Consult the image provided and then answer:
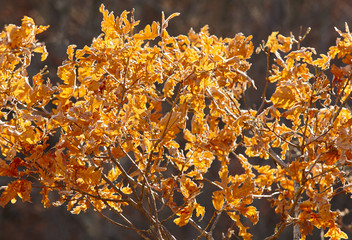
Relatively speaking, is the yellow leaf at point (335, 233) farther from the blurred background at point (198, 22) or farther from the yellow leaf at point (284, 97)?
the blurred background at point (198, 22)

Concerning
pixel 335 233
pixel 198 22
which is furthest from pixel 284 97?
pixel 198 22

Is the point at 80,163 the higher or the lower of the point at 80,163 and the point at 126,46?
the lower

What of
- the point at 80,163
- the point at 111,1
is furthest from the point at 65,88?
the point at 111,1

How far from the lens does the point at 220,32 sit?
8219mm

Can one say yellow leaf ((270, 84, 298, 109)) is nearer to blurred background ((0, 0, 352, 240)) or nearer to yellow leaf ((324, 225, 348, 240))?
yellow leaf ((324, 225, 348, 240))

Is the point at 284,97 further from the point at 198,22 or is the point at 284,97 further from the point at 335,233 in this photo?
the point at 198,22

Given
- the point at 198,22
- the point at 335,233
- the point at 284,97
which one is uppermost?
the point at 198,22

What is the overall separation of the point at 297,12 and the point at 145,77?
25.2 feet

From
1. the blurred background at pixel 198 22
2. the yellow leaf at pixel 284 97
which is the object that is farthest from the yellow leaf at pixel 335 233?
the blurred background at pixel 198 22

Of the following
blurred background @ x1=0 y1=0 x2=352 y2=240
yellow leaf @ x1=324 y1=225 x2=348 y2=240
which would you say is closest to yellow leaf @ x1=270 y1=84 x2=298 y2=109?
yellow leaf @ x1=324 y1=225 x2=348 y2=240

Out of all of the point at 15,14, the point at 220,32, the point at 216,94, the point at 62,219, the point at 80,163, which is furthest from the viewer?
the point at 15,14

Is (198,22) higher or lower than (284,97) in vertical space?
higher

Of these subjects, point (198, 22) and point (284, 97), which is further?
point (198, 22)

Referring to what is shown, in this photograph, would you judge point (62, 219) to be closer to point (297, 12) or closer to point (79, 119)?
point (297, 12)
